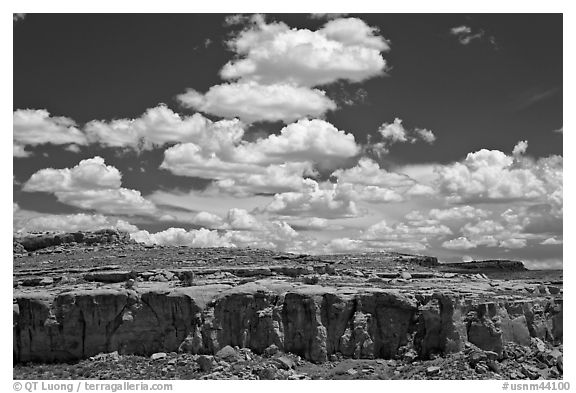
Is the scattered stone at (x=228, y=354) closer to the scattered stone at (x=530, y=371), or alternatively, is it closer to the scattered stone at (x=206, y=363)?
the scattered stone at (x=206, y=363)

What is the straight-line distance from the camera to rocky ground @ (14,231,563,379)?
178 feet

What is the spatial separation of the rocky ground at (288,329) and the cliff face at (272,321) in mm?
92

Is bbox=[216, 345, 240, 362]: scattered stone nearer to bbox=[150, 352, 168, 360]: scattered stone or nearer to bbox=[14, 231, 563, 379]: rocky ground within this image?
bbox=[14, 231, 563, 379]: rocky ground

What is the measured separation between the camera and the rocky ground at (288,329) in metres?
54.2

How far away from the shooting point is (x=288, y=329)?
57750 millimetres

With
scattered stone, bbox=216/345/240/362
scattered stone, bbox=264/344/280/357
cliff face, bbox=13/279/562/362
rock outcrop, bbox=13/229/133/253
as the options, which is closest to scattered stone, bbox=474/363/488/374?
cliff face, bbox=13/279/562/362

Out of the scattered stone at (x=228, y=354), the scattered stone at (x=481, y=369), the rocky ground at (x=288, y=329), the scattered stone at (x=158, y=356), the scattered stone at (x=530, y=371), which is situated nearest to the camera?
the scattered stone at (x=530, y=371)

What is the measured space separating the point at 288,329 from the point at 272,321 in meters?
1.59

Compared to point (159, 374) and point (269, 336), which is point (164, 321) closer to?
point (159, 374)

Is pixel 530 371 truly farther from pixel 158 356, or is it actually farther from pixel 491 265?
pixel 491 265

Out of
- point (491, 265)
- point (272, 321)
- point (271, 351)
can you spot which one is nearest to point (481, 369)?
point (271, 351)

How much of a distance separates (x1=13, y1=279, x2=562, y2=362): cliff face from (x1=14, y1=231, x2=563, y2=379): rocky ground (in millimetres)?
→ 92

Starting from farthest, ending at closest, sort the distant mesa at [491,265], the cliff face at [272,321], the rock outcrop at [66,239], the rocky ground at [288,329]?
the rock outcrop at [66,239] → the distant mesa at [491,265] → the cliff face at [272,321] → the rocky ground at [288,329]

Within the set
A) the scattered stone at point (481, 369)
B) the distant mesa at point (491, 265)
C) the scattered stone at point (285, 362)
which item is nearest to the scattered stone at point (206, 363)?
the scattered stone at point (285, 362)
